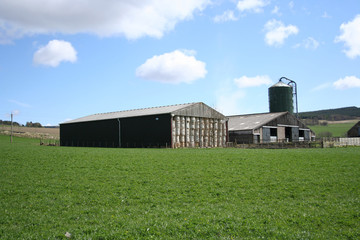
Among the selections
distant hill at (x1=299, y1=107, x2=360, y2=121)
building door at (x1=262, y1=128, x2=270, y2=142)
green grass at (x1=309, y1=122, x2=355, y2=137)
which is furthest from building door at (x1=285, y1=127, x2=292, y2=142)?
distant hill at (x1=299, y1=107, x2=360, y2=121)

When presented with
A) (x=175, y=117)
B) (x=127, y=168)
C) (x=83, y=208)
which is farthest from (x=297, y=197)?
(x=175, y=117)

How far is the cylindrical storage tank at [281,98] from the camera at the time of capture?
71688 millimetres

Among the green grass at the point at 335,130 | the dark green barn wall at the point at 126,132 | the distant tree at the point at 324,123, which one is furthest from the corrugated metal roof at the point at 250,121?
the distant tree at the point at 324,123

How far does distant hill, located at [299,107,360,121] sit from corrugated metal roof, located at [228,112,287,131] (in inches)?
4379

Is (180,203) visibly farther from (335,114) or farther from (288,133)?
(335,114)

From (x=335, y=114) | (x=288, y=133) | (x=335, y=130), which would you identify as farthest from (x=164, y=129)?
(x=335, y=114)

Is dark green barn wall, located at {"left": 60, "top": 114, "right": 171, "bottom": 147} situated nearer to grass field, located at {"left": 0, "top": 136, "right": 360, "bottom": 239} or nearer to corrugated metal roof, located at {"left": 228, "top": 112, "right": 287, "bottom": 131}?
corrugated metal roof, located at {"left": 228, "top": 112, "right": 287, "bottom": 131}

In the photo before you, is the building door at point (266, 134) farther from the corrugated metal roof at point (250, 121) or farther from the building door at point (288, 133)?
the building door at point (288, 133)

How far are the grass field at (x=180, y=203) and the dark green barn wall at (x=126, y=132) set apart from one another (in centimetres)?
2596

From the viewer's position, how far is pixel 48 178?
53.6ft

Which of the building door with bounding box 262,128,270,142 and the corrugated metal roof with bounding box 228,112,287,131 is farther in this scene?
the corrugated metal roof with bounding box 228,112,287,131

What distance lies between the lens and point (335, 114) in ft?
547

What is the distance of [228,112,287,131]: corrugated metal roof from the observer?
5759 cm

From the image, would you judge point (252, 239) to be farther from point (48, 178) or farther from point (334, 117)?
point (334, 117)
